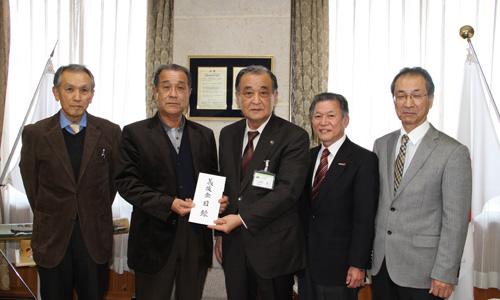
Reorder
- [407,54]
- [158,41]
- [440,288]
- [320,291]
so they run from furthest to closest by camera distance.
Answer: [158,41], [407,54], [320,291], [440,288]

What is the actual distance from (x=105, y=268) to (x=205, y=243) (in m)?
0.67

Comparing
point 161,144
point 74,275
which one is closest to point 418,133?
point 161,144

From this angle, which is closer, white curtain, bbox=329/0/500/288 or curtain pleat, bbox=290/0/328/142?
white curtain, bbox=329/0/500/288

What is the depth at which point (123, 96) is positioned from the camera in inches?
165

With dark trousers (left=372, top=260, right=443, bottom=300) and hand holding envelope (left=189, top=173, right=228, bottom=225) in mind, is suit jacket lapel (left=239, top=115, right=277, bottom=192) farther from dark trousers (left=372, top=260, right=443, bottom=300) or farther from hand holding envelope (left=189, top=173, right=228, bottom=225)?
dark trousers (left=372, top=260, right=443, bottom=300)

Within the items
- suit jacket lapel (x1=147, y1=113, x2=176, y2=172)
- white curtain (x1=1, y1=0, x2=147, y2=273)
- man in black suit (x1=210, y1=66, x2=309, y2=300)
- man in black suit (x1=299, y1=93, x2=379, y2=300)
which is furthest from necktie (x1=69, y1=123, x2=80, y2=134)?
white curtain (x1=1, y1=0, x2=147, y2=273)

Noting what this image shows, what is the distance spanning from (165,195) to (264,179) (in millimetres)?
528

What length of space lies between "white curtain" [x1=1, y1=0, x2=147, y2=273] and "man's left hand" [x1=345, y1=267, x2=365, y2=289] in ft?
8.36

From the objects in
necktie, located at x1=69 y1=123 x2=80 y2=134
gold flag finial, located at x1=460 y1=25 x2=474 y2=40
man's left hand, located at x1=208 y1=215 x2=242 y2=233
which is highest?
gold flag finial, located at x1=460 y1=25 x2=474 y2=40

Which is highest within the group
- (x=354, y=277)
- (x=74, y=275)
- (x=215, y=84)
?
(x=215, y=84)

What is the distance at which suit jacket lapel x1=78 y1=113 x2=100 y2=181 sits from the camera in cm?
246

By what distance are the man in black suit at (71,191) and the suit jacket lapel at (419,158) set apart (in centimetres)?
155

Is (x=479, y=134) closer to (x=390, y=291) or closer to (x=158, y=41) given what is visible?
(x=390, y=291)

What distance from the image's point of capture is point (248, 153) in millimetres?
2320
